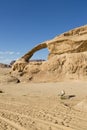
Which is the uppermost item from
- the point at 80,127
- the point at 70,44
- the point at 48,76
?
the point at 70,44

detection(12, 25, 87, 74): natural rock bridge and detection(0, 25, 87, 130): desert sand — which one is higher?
detection(12, 25, 87, 74): natural rock bridge

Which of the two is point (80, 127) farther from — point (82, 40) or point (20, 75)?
point (20, 75)

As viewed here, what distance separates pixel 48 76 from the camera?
2308 cm

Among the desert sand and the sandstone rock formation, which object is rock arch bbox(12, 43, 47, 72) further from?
the sandstone rock formation

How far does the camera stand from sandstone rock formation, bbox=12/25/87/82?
69.8 ft

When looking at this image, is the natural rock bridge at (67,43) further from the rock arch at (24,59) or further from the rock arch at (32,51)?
the rock arch at (32,51)

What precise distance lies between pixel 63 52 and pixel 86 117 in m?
16.5

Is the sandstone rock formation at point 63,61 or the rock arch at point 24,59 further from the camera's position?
the rock arch at point 24,59

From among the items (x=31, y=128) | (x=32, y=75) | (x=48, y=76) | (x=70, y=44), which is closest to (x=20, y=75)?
(x=32, y=75)

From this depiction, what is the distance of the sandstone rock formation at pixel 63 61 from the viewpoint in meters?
21.3

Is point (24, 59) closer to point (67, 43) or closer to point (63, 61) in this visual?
point (67, 43)

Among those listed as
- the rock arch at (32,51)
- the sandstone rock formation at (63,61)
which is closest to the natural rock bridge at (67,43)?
the sandstone rock formation at (63,61)

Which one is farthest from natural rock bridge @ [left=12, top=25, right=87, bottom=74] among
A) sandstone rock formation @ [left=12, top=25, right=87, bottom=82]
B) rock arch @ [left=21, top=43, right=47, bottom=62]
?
rock arch @ [left=21, top=43, right=47, bottom=62]

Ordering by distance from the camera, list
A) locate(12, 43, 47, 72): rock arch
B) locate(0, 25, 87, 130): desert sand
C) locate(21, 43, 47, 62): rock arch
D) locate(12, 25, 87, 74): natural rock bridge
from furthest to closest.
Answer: locate(21, 43, 47, 62): rock arch, locate(12, 43, 47, 72): rock arch, locate(12, 25, 87, 74): natural rock bridge, locate(0, 25, 87, 130): desert sand
